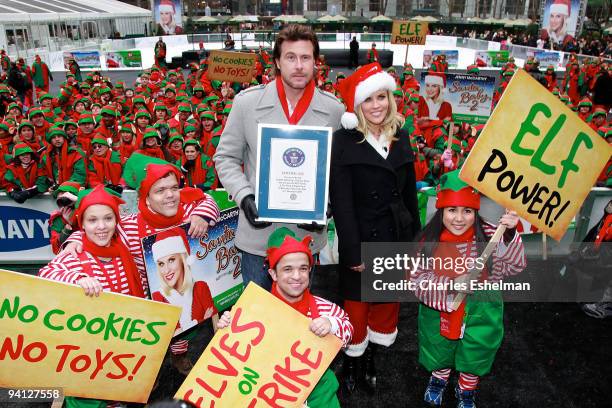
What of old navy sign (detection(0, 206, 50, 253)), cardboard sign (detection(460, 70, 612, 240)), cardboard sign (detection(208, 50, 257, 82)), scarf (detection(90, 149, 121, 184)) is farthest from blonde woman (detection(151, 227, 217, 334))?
cardboard sign (detection(208, 50, 257, 82))

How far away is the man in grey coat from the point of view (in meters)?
2.60

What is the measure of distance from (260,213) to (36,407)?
2453mm

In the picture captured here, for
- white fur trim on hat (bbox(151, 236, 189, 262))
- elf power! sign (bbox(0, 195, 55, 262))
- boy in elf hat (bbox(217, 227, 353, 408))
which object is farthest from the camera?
elf power! sign (bbox(0, 195, 55, 262))

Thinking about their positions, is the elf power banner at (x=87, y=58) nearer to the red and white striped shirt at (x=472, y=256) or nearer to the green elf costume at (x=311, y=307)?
the green elf costume at (x=311, y=307)

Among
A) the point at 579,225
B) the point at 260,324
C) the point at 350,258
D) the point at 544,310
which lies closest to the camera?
the point at 260,324

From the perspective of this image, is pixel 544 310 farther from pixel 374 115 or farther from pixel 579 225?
pixel 374 115

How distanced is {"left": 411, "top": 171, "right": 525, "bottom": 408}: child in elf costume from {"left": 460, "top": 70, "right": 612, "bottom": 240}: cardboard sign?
6.1 inches

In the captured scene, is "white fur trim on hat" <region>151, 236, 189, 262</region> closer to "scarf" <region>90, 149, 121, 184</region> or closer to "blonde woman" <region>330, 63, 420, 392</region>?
"blonde woman" <region>330, 63, 420, 392</region>

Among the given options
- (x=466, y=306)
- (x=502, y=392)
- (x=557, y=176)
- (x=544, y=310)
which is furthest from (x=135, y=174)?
(x=544, y=310)

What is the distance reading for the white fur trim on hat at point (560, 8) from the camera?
2855cm

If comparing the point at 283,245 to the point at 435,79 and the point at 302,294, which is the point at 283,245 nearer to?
the point at 302,294

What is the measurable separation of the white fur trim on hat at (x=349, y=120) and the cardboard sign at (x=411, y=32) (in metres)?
12.5

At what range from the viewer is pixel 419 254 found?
3139mm

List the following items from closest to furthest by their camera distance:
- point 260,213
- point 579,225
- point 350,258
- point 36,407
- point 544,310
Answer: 1. point 260,213
2. point 350,258
3. point 36,407
4. point 544,310
5. point 579,225
